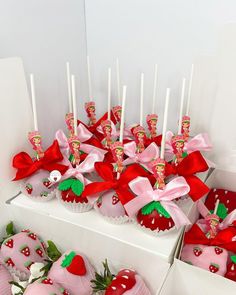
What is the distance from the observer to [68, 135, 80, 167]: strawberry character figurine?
0.91 m

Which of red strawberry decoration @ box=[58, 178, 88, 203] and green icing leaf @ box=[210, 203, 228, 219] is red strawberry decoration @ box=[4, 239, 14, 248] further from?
green icing leaf @ box=[210, 203, 228, 219]

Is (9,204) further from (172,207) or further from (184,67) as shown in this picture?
(184,67)

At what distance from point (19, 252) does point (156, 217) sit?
16.4 inches

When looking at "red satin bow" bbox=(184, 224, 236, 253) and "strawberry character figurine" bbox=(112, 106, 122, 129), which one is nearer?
"red satin bow" bbox=(184, 224, 236, 253)

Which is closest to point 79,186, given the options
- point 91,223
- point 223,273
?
point 91,223

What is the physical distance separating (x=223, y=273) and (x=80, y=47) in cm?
104

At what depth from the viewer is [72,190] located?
873 millimetres

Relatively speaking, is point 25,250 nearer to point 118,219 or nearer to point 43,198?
point 43,198

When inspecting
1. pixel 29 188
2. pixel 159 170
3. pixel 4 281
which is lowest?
pixel 4 281

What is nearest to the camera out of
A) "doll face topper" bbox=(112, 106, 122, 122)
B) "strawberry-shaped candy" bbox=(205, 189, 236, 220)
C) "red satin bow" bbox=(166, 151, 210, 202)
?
"red satin bow" bbox=(166, 151, 210, 202)

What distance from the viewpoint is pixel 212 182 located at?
1204 mm

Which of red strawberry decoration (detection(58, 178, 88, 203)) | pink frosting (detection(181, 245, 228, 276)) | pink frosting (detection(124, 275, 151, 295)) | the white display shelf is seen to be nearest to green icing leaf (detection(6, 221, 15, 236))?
the white display shelf

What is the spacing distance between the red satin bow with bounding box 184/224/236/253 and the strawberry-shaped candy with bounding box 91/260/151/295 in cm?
17

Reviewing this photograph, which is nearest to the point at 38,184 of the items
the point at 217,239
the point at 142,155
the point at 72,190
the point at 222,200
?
the point at 72,190
